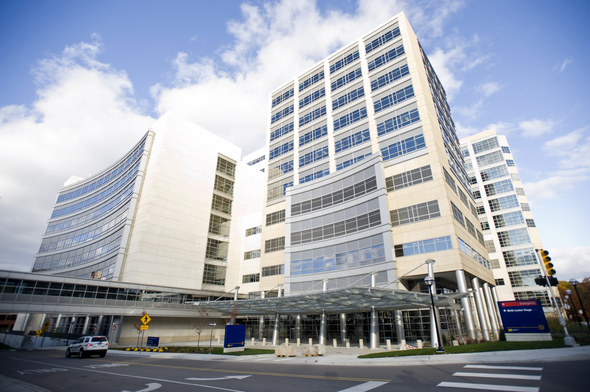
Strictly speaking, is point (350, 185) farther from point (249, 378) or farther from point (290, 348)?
point (249, 378)

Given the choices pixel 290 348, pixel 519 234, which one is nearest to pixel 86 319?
pixel 290 348

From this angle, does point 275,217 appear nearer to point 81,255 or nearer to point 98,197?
point 81,255

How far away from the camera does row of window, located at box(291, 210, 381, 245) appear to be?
35438 millimetres

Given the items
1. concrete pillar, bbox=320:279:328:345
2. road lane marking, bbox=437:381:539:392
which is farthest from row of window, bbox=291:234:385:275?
road lane marking, bbox=437:381:539:392

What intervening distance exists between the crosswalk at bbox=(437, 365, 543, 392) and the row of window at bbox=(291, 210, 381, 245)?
76.8 ft

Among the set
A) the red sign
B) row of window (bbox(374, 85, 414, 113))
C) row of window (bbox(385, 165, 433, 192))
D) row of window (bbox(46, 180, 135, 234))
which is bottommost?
the red sign

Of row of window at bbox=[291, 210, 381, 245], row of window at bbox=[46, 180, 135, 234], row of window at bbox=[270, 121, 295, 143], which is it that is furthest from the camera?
row of window at bbox=[46, 180, 135, 234]

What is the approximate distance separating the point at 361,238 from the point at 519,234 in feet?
176

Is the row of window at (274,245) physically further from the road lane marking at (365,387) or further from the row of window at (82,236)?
the road lane marking at (365,387)

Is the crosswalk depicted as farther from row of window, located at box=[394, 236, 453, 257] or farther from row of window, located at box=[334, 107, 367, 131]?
row of window, located at box=[334, 107, 367, 131]

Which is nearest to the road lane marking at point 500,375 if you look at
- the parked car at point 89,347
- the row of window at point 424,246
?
the row of window at point 424,246

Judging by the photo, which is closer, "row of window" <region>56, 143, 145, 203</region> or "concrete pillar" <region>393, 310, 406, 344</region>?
"concrete pillar" <region>393, 310, 406, 344</region>

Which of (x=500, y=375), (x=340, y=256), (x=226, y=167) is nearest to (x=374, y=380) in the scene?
(x=500, y=375)

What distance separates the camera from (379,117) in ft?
132
